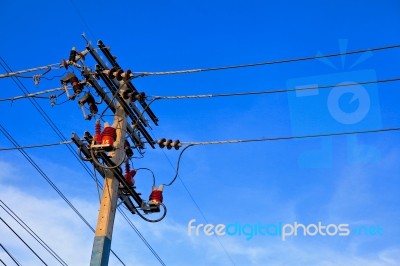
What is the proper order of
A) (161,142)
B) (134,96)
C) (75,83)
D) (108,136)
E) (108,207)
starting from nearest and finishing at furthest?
(108,207)
(108,136)
(75,83)
(134,96)
(161,142)

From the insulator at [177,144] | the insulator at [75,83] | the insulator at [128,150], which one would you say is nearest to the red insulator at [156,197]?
the insulator at [177,144]

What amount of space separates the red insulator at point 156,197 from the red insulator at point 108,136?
5.19ft

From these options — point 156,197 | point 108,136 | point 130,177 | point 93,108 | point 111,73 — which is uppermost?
point 111,73

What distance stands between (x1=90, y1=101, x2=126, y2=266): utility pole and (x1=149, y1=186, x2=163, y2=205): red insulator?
1.00 meters

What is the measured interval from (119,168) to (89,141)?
808 millimetres

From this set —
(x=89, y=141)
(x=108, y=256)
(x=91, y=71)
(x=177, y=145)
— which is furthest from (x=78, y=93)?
(x=108, y=256)

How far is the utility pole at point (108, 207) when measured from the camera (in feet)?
33.0

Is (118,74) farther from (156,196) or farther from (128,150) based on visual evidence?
(156,196)

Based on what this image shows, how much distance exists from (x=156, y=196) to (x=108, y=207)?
56.6 inches

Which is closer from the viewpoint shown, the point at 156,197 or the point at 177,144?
the point at 156,197

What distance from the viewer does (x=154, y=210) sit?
38.6 ft

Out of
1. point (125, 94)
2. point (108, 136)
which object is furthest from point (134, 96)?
point (108, 136)

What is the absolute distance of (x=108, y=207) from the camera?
34.7ft

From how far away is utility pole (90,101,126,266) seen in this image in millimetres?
10047
